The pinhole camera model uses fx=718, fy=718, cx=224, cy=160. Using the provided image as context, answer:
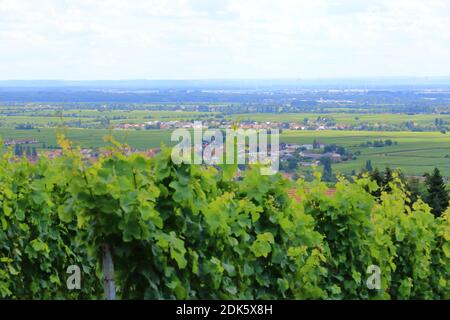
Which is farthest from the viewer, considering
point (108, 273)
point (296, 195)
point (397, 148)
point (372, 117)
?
point (372, 117)

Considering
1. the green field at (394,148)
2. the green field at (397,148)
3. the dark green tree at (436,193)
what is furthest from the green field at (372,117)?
the dark green tree at (436,193)

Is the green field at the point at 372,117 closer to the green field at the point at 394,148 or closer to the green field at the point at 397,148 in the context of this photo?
the green field at the point at 394,148

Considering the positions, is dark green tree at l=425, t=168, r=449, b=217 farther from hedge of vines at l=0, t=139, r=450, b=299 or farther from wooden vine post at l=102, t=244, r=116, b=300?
wooden vine post at l=102, t=244, r=116, b=300

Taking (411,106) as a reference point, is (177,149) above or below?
above

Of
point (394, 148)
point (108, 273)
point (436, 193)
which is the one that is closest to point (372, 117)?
point (394, 148)

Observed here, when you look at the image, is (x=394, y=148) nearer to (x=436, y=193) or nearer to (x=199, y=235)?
(x=436, y=193)

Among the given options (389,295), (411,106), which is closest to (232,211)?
(389,295)

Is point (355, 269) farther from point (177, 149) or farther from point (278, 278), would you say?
point (177, 149)
